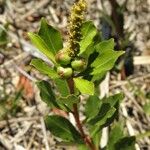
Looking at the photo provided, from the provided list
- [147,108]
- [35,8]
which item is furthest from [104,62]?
[35,8]

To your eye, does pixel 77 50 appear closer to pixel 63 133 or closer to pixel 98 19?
pixel 63 133

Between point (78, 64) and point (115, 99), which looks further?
point (115, 99)

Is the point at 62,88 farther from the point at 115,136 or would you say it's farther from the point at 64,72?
the point at 115,136

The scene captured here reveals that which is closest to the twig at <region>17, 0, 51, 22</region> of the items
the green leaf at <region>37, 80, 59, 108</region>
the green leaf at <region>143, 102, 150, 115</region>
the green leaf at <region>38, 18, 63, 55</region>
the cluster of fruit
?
the green leaf at <region>143, 102, 150, 115</region>

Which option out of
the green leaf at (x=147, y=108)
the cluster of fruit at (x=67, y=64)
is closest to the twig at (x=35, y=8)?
the green leaf at (x=147, y=108)

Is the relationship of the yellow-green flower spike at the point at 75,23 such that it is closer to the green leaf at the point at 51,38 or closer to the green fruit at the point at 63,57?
the green fruit at the point at 63,57
